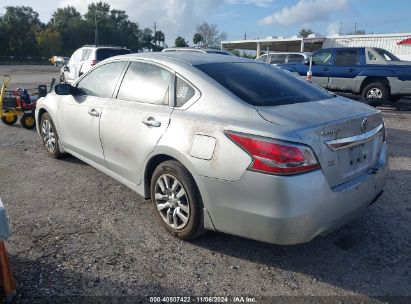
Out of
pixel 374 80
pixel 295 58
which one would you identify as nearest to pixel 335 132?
pixel 374 80

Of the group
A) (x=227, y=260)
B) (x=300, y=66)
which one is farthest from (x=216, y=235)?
(x=300, y=66)

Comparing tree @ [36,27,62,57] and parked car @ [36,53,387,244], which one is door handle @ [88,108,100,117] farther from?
tree @ [36,27,62,57]

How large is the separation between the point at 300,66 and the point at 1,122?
375 inches

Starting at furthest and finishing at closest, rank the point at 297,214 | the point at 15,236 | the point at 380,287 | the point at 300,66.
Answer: the point at 300,66
the point at 15,236
the point at 380,287
the point at 297,214

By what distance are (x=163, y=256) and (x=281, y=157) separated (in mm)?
1371

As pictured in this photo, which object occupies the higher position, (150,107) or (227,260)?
(150,107)

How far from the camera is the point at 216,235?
11.0 feet

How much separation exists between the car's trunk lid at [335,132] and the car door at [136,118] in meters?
0.98

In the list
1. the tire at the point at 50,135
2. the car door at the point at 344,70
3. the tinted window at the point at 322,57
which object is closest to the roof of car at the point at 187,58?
the tire at the point at 50,135

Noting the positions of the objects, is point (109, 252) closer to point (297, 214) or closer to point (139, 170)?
point (139, 170)

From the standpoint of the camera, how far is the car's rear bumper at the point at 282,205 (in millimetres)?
2451

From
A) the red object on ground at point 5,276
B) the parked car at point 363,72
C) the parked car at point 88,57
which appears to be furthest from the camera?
the parked car at point 88,57

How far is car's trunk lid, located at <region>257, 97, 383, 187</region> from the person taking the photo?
255 centimetres

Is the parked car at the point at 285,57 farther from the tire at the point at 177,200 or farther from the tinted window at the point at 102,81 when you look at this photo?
the tire at the point at 177,200
